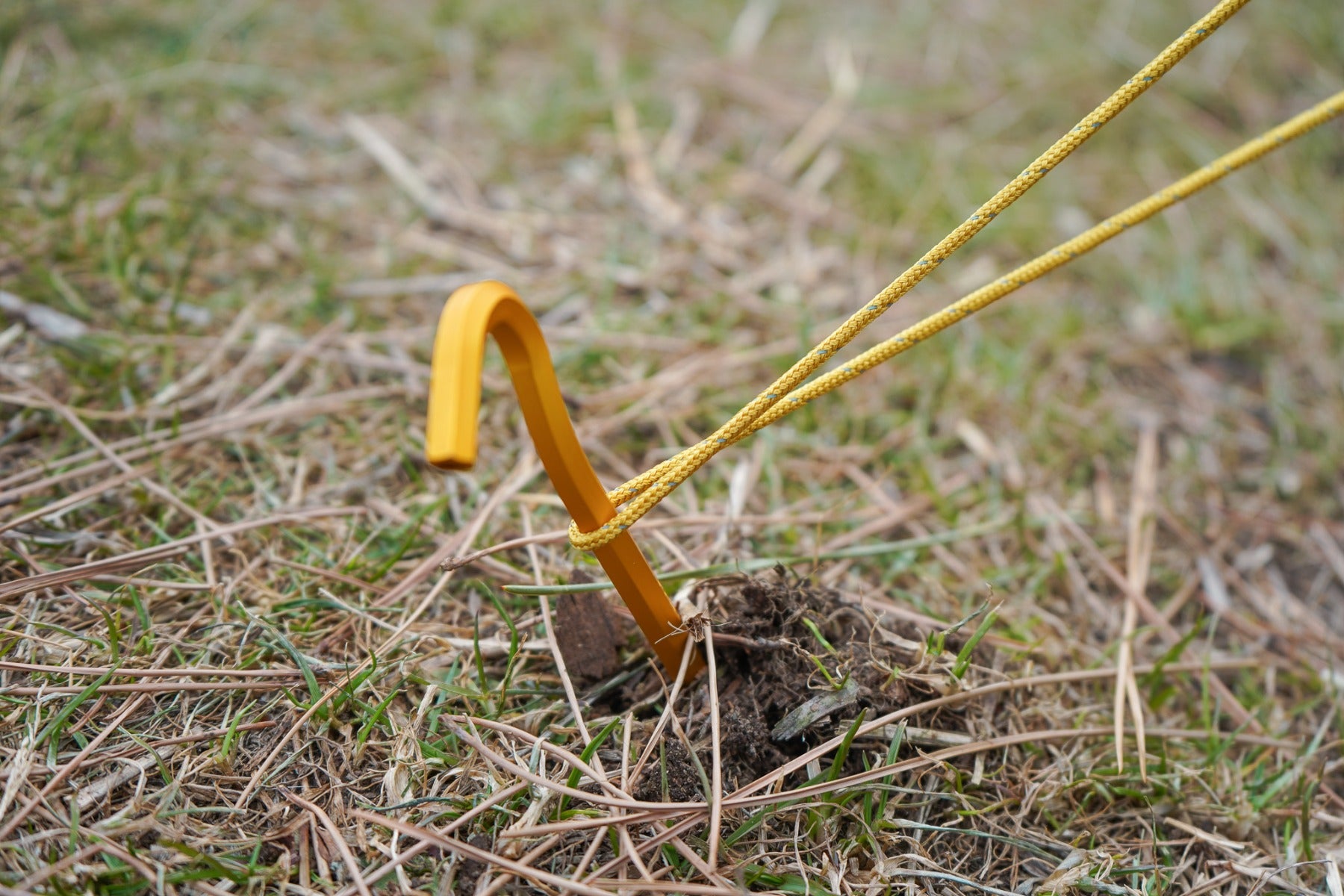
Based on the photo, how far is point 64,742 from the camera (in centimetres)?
117

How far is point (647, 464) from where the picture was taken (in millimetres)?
1793

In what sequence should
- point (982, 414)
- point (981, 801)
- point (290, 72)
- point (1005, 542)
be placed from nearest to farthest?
point (981, 801), point (1005, 542), point (982, 414), point (290, 72)

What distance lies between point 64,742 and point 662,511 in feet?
3.32

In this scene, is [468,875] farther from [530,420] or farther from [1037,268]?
[1037,268]

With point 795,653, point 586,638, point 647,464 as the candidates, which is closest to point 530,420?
point 586,638

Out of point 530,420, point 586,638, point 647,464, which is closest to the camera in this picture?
point 530,420

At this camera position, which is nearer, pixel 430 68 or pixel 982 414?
pixel 982 414

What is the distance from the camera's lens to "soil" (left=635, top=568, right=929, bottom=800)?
1230mm

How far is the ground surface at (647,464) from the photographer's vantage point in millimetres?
1195

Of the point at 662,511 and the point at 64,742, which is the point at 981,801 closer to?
the point at 662,511

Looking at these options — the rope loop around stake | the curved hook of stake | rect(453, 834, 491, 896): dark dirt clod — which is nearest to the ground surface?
rect(453, 834, 491, 896): dark dirt clod

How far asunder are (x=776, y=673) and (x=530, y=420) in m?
0.56

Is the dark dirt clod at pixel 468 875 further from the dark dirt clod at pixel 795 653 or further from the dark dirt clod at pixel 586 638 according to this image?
the dark dirt clod at pixel 795 653

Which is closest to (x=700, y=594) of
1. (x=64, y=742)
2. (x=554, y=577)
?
(x=554, y=577)
